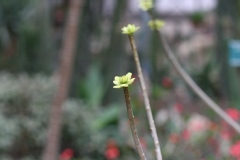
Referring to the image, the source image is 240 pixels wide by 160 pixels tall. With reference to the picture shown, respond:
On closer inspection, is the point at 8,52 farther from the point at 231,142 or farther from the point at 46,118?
the point at 231,142

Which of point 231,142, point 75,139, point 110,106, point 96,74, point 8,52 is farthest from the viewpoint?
point 8,52

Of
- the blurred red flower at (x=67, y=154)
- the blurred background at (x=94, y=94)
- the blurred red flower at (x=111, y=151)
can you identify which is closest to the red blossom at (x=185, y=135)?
the blurred background at (x=94, y=94)

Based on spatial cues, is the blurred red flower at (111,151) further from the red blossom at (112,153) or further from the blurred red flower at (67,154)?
the blurred red flower at (67,154)

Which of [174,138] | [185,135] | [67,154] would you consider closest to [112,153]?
[67,154]

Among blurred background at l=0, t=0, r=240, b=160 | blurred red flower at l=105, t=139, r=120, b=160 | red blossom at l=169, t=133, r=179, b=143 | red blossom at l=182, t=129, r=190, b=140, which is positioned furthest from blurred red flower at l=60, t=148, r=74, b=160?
red blossom at l=182, t=129, r=190, b=140

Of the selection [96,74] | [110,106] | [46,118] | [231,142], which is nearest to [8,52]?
[96,74]

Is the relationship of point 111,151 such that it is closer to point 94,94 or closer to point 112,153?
point 112,153

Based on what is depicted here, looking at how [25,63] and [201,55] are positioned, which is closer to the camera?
[25,63]
